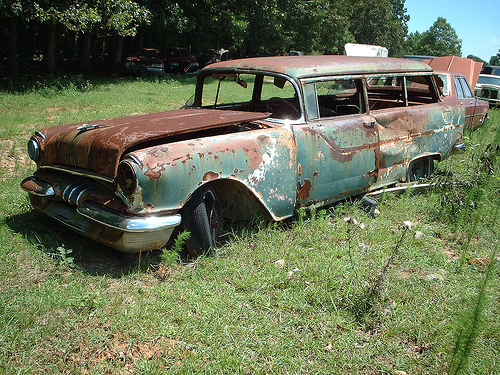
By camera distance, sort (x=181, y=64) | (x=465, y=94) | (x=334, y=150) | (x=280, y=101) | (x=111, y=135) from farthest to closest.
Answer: (x=181, y=64) < (x=465, y=94) < (x=280, y=101) < (x=334, y=150) < (x=111, y=135)

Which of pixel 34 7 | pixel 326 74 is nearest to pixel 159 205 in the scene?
pixel 326 74

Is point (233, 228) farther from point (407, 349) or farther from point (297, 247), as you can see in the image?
point (407, 349)

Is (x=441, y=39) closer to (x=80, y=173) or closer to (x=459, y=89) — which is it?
(x=459, y=89)

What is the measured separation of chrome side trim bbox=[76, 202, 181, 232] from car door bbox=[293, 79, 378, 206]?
4.40ft

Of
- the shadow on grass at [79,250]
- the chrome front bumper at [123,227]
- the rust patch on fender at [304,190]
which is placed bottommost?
the shadow on grass at [79,250]

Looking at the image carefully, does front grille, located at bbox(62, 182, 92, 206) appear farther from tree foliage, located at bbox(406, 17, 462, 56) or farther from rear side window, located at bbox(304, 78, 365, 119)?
tree foliage, located at bbox(406, 17, 462, 56)

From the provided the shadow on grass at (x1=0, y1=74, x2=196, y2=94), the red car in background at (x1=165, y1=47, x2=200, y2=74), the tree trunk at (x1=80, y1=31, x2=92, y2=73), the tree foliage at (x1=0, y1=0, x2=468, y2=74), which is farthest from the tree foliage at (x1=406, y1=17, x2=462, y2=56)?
the shadow on grass at (x1=0, y1=74, x2=196, y2=94)

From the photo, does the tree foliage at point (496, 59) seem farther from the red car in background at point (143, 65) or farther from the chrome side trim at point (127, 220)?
the chrome side trim at point (127, 220)

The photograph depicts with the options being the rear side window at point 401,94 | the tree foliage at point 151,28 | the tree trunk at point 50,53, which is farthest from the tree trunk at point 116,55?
the rear side window at point 401,94

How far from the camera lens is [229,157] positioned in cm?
338

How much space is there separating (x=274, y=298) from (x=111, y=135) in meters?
1.72

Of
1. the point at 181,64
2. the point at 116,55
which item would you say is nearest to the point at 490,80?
the point at 181,64

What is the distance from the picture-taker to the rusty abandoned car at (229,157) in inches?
121

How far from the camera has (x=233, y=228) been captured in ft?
13.2
